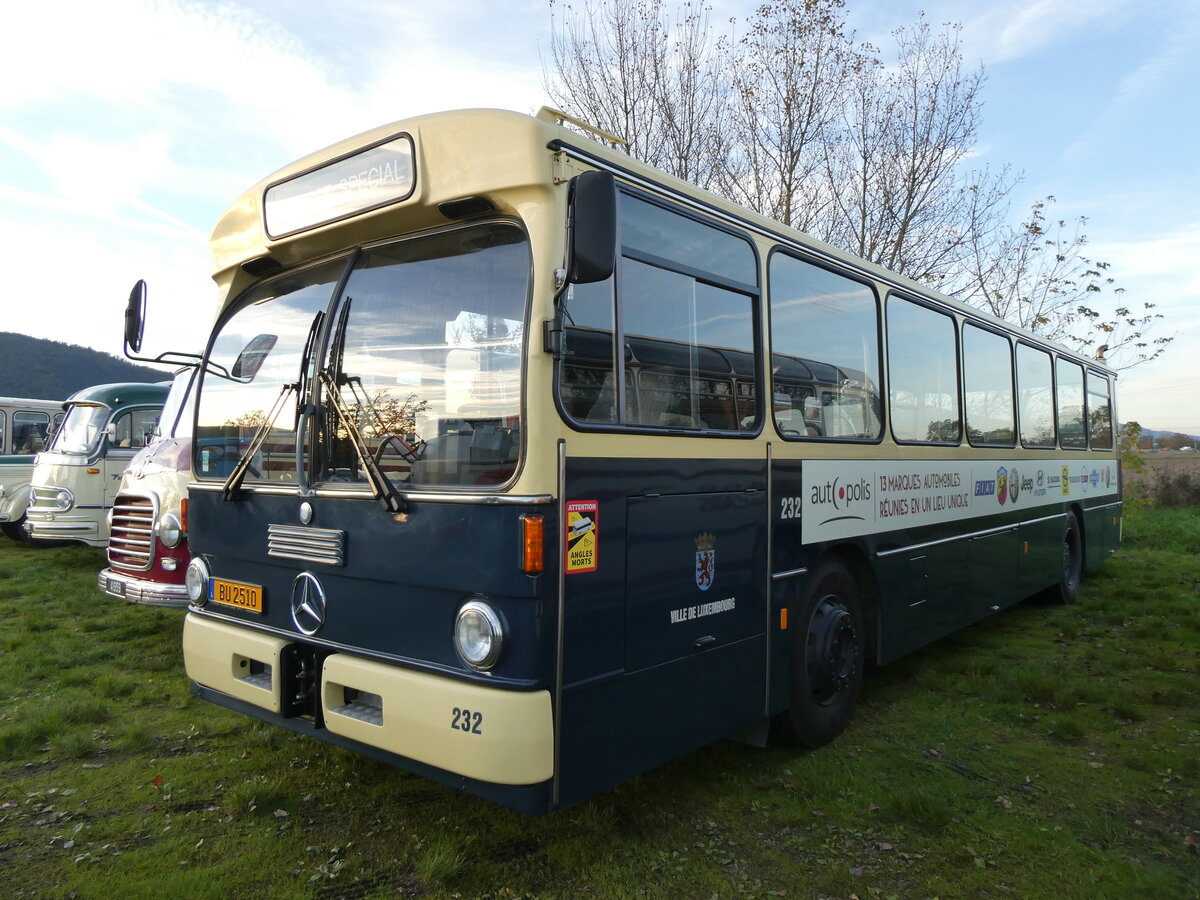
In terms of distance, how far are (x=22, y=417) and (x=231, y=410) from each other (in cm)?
1572

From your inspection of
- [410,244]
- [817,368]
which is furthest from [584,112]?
[410,244]

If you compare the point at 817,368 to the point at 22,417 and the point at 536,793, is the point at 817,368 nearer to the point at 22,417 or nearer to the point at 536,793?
the point at 536,793

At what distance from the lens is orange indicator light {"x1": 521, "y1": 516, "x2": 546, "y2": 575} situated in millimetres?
2924

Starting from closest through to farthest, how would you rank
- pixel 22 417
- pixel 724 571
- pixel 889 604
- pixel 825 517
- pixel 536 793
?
pixel 536 793 → pixel 724 571 → pixel 825 517 → pixel 889 604 → pixel 22 417

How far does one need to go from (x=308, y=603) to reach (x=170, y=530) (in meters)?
3.93

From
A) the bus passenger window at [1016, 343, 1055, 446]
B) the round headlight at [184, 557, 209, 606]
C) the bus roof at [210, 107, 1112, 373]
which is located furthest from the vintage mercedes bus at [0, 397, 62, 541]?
the bus passenger window at [1016, 343, 1055, 446]

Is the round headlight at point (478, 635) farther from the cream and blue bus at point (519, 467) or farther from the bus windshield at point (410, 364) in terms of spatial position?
the bus windshield at point (410, 364)

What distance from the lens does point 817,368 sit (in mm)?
4891

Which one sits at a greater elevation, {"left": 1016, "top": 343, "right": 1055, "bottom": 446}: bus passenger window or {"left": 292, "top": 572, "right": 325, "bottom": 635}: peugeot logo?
{"left": 1016, "top": 343, "right": 1055, "bottom": 446}: bus passenger window

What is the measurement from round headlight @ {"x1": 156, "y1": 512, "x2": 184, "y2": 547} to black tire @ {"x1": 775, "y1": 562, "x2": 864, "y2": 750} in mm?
5070

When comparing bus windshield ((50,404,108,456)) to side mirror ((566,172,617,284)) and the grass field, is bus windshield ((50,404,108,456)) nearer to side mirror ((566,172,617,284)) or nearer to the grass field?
the grass field

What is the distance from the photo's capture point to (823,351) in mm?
4973

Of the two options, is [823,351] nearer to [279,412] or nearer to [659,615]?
[659,615]

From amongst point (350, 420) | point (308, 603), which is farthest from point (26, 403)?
point (350, 420)
